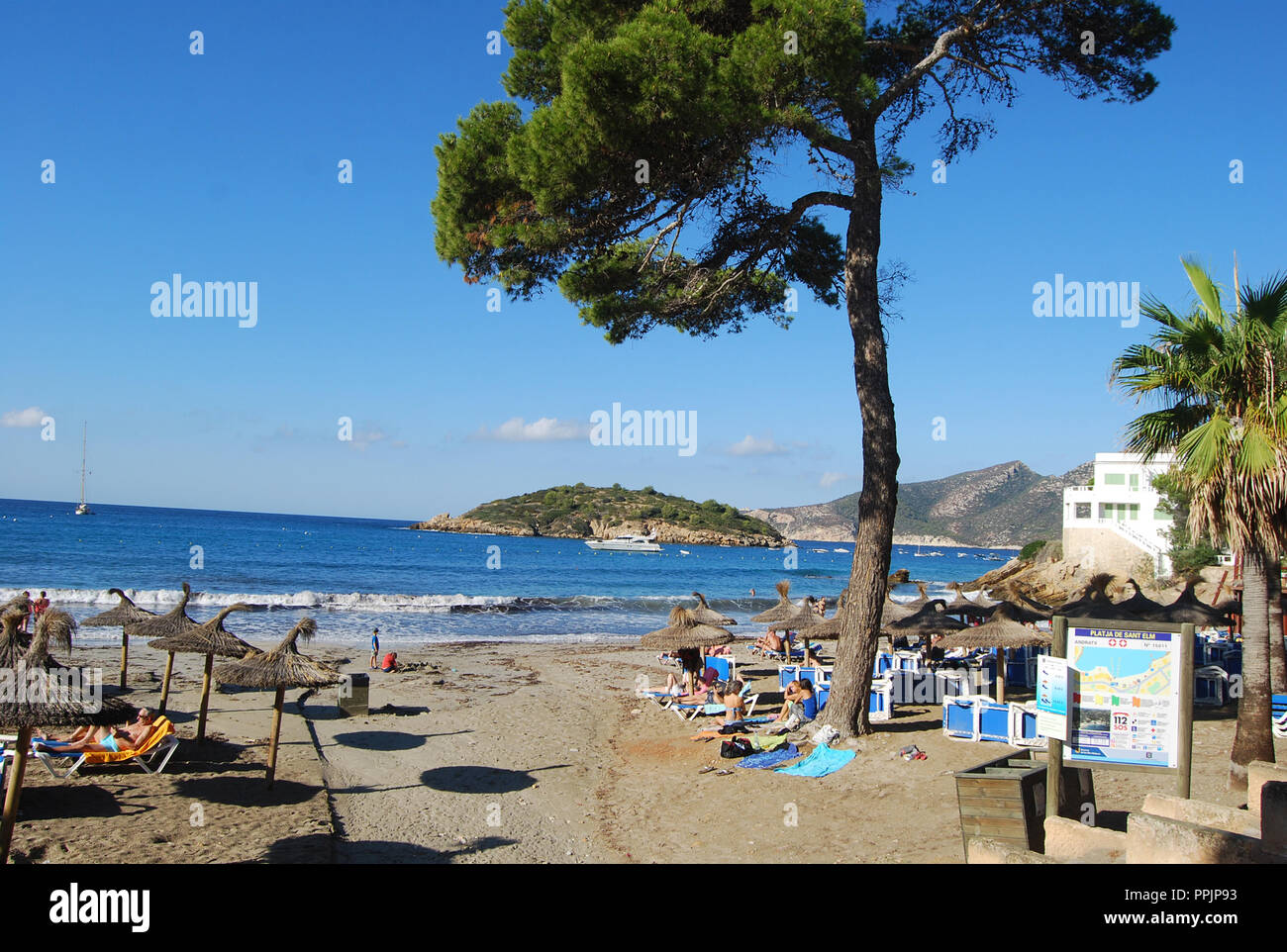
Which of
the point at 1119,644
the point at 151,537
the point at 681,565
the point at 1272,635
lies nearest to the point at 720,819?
the point at 1119,644

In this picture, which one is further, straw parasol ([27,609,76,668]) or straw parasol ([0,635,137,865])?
straw parasol ([27,609,76,668])

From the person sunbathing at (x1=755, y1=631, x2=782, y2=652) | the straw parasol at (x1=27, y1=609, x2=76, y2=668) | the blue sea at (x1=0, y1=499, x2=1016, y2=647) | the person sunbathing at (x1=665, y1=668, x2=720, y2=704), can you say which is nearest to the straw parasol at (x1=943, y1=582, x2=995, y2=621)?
the person sunbathing at (x1=755, y1=631, x2=782, y2=652)

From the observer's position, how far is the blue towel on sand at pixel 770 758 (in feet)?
34.4

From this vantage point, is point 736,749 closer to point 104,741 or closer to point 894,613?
point 894,613

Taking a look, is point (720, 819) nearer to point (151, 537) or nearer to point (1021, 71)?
point (1021, 71)

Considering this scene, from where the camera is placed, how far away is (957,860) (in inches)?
262

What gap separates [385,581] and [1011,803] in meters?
51.5

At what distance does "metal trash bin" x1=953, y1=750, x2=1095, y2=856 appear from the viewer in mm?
5781

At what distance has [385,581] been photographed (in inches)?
2108

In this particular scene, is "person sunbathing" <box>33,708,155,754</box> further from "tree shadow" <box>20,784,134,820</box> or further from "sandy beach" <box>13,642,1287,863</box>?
"tree shadow" <box>20,784,134,820</box>

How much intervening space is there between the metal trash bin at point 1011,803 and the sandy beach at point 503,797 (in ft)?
3.12

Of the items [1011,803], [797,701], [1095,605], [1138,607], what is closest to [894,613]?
[1095,605]

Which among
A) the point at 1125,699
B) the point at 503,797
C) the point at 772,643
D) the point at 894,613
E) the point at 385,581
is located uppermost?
the point at 1125,699

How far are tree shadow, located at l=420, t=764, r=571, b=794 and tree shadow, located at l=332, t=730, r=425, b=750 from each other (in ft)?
4.94
